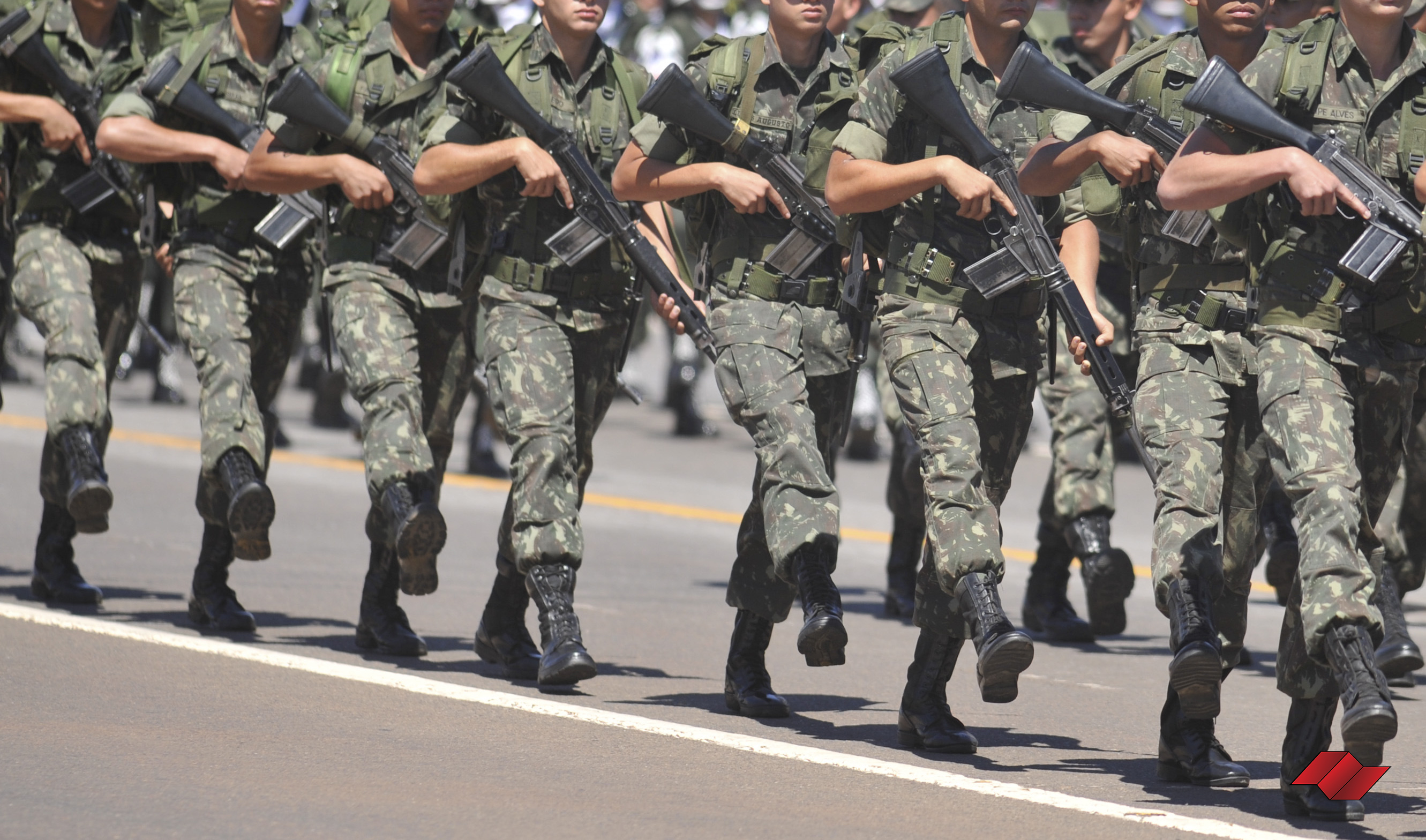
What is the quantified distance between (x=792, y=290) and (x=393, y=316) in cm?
160

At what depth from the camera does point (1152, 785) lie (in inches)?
213

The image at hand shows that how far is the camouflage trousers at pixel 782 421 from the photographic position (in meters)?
5.95

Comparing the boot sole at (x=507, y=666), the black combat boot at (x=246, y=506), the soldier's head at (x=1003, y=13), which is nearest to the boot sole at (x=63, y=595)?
the black combat boot at (x=246, y=506)

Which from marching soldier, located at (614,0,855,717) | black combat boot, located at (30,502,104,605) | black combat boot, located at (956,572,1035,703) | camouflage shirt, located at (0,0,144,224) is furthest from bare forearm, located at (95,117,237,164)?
black combat boot, located at (956,572,1035,703)

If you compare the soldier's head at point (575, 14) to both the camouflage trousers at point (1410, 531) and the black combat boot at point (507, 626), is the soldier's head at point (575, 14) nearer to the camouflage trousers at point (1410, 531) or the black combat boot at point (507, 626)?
the black combat boot at point (507, 626)

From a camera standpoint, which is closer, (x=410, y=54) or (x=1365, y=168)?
(x=1365, y=168)

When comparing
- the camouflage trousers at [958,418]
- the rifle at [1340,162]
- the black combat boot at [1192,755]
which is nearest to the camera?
the rifle at [1340,162]

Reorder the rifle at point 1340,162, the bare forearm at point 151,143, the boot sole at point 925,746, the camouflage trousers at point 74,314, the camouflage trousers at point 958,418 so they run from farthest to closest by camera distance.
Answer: the camouflage trousers at point 74,314, the bare forearm at point 151,143, the boot sole at point 925,746, the camouflage trousers at point 958,418, the rifle at point 1340,162

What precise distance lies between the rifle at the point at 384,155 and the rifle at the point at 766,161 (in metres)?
1.15

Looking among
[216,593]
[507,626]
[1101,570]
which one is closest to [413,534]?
[507,626]

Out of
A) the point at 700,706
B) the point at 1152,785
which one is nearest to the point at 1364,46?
the point at 1152,785

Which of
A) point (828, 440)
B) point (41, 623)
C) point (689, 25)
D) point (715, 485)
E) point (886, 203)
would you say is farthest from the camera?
point (689, 25)

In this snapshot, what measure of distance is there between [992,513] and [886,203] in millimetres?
912

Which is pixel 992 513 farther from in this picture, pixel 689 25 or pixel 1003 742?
pixel 689 25
